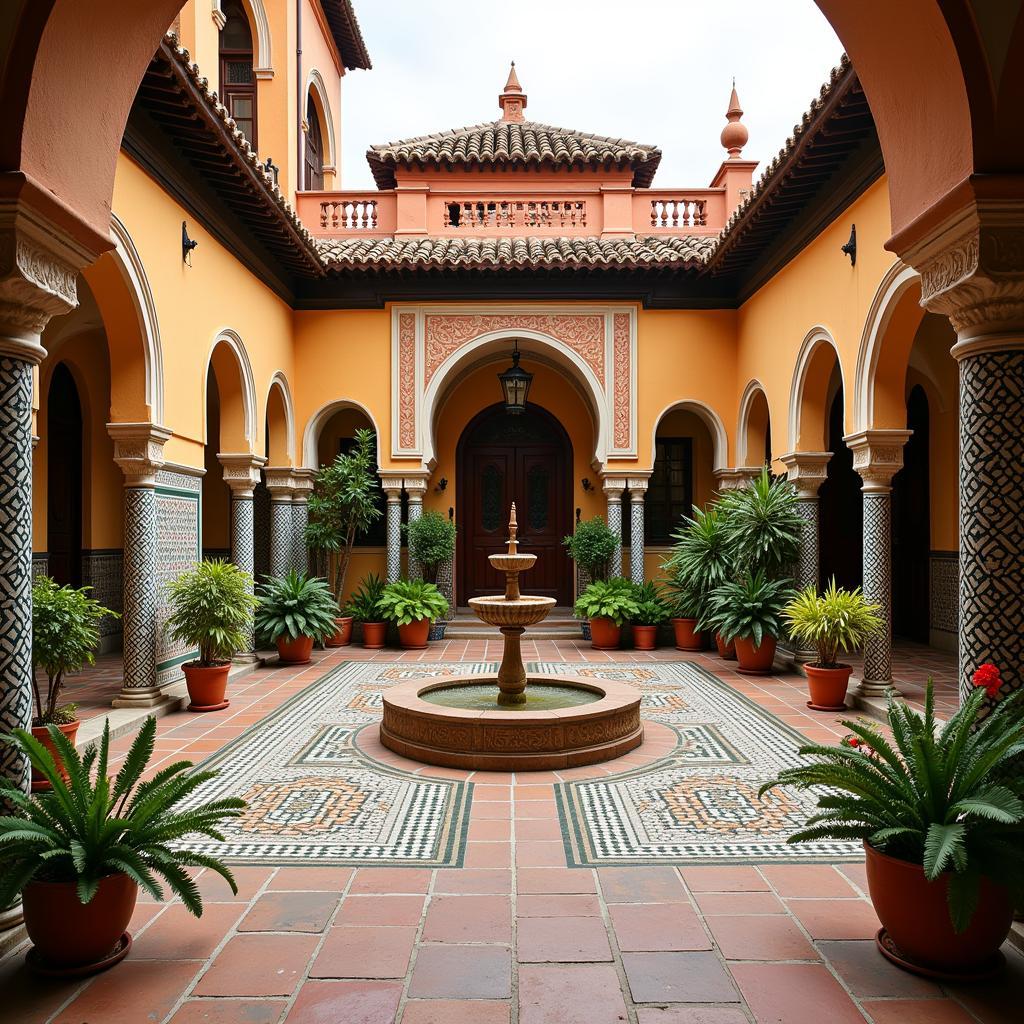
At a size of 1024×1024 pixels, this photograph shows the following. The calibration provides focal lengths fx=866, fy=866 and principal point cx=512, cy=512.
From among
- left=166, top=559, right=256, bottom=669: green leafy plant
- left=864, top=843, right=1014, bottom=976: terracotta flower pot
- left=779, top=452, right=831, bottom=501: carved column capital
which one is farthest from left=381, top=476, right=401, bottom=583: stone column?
left=864, top=843, right=1014, bottom=976: terracotta flower pot

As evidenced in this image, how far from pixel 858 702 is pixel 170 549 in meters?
6.97

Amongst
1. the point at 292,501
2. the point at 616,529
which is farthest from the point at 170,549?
the point at 616,529

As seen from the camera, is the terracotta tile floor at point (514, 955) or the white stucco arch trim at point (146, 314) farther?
the white stucco arch trim at point (146, 314)

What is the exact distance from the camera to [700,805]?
539cm

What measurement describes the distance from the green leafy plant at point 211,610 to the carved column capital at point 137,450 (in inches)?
39.6

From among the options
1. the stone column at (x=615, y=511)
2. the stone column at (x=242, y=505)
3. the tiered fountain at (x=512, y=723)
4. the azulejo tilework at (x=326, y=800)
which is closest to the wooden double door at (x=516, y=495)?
the stone column at (x=615, y=511)

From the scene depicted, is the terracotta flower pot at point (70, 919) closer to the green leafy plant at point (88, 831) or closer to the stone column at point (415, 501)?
the green leafy plant at point (88, 831)

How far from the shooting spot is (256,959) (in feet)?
11.2

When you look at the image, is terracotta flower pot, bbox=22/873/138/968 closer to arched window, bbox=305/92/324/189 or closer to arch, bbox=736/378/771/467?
arch, bbox=736/378/771/467

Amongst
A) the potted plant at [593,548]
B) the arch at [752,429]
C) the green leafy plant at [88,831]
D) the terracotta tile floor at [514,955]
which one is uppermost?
the arch at [752,429]

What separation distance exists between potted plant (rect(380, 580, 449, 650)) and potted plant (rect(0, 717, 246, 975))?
8.75 m

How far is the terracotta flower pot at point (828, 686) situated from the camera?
809 cm

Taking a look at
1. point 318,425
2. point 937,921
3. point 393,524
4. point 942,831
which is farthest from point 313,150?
point 937,921

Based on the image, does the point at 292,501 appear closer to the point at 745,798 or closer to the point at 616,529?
the point at 616,529
